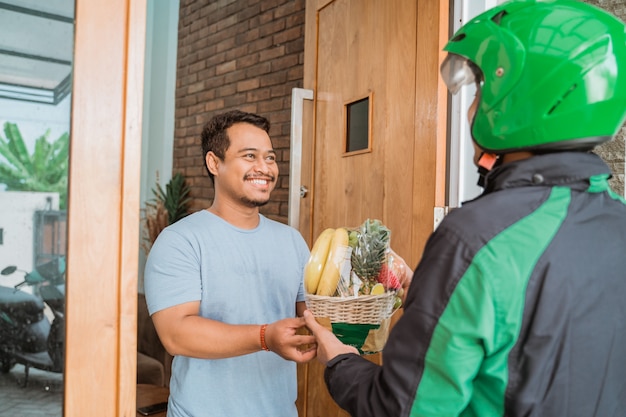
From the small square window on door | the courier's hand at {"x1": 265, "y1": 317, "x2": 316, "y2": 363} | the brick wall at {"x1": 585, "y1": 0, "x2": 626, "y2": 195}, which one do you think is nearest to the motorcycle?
the courier's hand at {"x1": 265, "y1": 317, "x2": 316, "y2": 363}

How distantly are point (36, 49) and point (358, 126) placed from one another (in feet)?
5.45

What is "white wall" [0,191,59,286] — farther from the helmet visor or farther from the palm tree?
the helmet visor

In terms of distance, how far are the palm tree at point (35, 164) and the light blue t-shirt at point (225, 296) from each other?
1.72 ft

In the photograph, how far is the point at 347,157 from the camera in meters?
2.64

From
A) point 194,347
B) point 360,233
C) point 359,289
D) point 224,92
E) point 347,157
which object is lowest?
point 194,347

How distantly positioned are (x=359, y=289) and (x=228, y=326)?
42cm

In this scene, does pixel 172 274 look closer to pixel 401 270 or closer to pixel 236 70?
pixel 401 270

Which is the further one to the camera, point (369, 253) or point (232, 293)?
point (232, 293)

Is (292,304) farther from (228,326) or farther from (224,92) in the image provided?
(224,92)

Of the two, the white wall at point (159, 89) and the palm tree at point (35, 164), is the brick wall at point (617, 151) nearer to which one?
the palm tree at point (35, 164)

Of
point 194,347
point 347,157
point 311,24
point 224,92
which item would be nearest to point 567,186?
point 194,347

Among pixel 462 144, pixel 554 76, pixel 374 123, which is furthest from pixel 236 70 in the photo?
pixel 554 76

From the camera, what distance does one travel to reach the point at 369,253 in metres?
1.37

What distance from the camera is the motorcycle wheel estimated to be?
3.57ft
